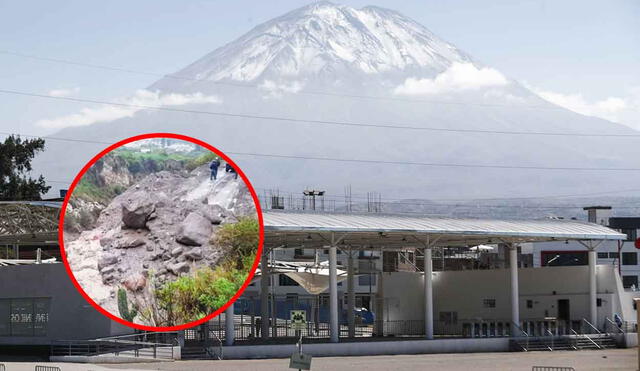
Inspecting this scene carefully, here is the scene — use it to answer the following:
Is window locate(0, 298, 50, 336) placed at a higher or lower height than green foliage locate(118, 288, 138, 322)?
lower

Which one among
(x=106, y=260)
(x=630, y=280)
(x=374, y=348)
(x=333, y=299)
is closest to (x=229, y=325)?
(x=333, y=299)

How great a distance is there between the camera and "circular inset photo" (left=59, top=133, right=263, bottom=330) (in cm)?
3169

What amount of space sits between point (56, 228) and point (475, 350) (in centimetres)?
2085

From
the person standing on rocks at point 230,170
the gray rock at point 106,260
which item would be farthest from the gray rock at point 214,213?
the gray rock at point 106,260

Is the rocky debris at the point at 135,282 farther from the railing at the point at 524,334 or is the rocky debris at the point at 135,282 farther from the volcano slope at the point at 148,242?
the railing at the point at 524,334

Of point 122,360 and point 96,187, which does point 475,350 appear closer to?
point 122,360

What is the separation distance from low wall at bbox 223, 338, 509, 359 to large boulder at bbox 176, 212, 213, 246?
17.1m

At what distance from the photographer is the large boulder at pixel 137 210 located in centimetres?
3183

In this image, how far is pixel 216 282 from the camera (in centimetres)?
3281

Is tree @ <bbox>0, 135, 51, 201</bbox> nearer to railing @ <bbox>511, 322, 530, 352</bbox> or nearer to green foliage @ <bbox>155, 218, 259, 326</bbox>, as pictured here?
railing @ <bbox>511, 322, 530, 352</bbox>

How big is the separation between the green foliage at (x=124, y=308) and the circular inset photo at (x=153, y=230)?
0.09 ft

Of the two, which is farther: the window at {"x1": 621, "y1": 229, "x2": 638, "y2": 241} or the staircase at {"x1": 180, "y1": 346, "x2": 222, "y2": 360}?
the window at {"x1": 621, "y1": 229, "x2": 638, "y2": 241}

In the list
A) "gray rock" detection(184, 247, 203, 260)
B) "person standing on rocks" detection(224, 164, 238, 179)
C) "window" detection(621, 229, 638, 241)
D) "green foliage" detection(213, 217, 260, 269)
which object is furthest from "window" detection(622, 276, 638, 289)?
"gray rock" detection(184, 247, 203, 260)

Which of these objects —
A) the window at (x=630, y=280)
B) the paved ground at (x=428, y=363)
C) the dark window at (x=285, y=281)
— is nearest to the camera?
the paved ground at (x=428, y=363)
